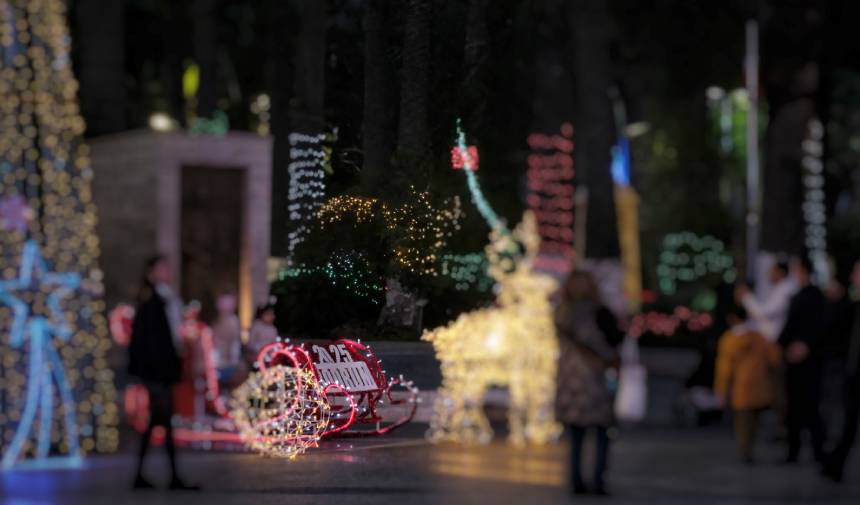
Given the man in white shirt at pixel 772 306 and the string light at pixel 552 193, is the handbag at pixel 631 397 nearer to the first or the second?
the man in white shirt at pixel 772 306

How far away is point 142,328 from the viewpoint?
797 centimetres

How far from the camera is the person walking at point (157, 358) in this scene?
7833mm

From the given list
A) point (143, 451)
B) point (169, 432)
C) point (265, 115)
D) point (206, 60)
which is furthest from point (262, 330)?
point (206, 60)

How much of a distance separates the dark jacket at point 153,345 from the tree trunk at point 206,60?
5.21m

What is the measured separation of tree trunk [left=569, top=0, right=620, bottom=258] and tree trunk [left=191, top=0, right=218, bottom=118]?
5.42 m

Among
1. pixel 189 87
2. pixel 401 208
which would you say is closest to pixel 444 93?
pixel 401 208

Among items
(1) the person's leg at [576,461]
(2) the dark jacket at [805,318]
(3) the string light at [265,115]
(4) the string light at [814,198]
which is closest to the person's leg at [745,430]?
(2) the dark jacket at [805,318]

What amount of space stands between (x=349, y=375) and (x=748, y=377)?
32.5ft

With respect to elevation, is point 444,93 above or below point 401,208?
above

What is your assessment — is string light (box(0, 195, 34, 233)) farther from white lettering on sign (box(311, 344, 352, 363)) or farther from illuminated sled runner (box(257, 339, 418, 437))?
white lettering on sign (box(311, 344, 352, 363))

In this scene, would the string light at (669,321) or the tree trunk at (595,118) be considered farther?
the string light at (669,321)

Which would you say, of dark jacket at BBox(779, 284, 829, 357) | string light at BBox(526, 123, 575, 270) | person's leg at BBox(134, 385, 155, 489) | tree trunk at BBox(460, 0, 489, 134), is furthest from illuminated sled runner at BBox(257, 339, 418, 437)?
string light at BBox(526, 123, 575, 270)

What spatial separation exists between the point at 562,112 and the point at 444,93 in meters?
29.5

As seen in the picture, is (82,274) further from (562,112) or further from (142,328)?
(562,112)
